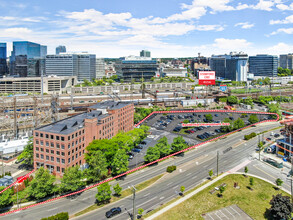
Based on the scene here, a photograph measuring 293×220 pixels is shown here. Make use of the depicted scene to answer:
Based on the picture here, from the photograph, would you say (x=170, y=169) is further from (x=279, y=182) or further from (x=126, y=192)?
(x=279, y=182)

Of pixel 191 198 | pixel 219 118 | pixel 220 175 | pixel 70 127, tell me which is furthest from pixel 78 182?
pixel 219 118

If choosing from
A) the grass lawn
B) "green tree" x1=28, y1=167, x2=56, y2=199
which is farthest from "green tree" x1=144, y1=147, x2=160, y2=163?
"green tree" x1=28, y1=167, x2=56, y2=199

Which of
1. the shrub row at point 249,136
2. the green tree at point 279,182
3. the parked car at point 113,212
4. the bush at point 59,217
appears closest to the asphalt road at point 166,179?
the parked car at point 113,212

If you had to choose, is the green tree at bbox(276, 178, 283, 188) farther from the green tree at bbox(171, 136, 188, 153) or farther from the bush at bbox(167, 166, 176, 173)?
the green tree at bbox(171, 136, 188, 153)

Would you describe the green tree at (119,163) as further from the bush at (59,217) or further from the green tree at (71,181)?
the bush at (59,217)

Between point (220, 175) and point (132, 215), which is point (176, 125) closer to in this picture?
point (220, 175)

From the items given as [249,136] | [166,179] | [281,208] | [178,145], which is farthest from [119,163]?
[249,136]
